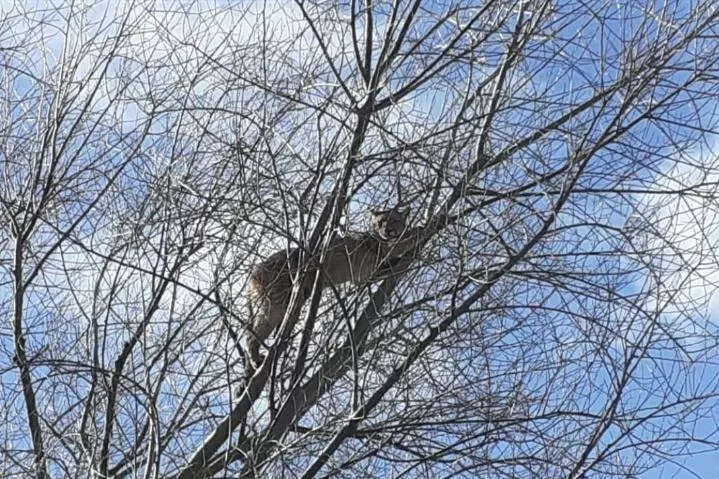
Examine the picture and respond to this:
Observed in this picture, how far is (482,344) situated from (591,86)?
1.16m

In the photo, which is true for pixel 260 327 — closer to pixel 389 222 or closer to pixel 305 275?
pixel 305 275

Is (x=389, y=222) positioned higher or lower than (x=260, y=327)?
higher

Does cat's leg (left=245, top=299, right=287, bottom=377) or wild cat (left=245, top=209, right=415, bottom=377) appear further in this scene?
cat's leg (left=245, top=299, right=287, bottom=377)

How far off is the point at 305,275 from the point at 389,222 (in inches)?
16.5

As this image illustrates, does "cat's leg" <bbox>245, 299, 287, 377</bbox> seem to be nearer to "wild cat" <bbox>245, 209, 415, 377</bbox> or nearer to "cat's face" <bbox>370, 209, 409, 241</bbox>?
"wild cat" <bbox>245, 209, 415, 377</bbox>

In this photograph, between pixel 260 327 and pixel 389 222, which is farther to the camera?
pixel 260 327

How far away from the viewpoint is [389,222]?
4.79 meters

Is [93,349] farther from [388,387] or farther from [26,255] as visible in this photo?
[388,387]

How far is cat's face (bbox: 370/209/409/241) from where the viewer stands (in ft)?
15.2

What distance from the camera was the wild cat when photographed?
15.4 feet

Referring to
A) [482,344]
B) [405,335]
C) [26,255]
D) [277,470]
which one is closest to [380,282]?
[405,335]

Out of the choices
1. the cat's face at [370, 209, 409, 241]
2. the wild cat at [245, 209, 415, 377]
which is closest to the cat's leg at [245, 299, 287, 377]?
the wild cat at [245, 209, 415, 377]

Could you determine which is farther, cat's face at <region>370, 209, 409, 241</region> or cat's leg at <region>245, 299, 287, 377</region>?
cat's leg at <region>245, 299, 287, 377</region>

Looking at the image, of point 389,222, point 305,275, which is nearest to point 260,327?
point 305,275
